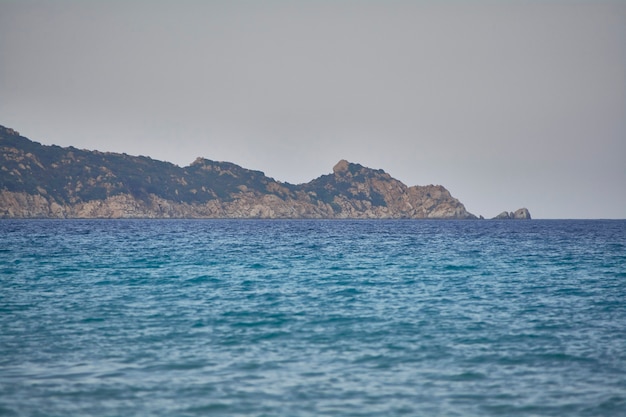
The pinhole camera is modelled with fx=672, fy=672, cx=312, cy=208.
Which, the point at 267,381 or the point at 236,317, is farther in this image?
the point at 236,317

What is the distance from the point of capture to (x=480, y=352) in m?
20.4

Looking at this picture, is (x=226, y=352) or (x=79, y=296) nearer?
(x=226, y=352)

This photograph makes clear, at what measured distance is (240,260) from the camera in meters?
58.0

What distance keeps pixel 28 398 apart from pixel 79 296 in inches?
701

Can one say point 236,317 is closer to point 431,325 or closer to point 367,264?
point 431,325

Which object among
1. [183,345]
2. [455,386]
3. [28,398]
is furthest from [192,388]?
[455,386]

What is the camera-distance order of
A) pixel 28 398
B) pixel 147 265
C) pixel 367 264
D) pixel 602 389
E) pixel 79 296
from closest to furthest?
pixel 28 398 < pixel 602 389 < pixel 79 296 < pixel 147 265 < pixel 367 264

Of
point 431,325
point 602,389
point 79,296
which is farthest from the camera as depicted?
point 79,296

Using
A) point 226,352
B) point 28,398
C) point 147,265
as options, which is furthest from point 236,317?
point 147,265

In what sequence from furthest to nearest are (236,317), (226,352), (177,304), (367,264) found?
(367,264) → (177,304) → (236,317) → (226,352)

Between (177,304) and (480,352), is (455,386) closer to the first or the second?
(480,352)

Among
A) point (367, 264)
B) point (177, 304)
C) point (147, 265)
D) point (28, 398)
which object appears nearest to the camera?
point (28, 398)

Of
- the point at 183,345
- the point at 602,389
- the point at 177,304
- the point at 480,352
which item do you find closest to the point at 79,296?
the point at 177,304

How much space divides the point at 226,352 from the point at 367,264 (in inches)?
1412
